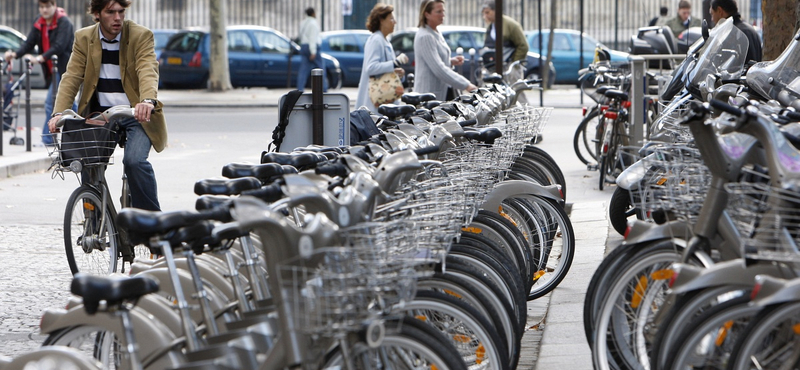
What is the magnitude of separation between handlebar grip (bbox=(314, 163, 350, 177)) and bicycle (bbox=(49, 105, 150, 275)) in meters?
2.46

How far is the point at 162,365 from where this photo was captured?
3309mm

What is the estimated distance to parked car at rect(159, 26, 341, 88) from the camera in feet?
84.2

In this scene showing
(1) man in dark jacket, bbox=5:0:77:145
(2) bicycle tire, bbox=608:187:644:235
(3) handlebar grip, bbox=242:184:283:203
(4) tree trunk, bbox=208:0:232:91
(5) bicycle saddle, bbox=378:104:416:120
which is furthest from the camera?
(4) tree trunk, bbox=208:0:232:91

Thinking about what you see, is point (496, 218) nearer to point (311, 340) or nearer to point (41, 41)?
point (311, 340)

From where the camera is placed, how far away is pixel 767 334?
328cm

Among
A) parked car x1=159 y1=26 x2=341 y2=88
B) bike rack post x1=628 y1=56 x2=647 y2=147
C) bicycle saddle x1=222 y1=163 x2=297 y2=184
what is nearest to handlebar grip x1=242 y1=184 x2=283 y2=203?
bicycle saddle x1=222 y1=163 x2=297 y2=184

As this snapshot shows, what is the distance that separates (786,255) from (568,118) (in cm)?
1594

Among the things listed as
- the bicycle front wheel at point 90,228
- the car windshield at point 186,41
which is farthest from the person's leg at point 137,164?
the car windshield at point 186,41

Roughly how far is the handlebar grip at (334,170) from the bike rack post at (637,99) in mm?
6267

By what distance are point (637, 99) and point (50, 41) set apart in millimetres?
7356

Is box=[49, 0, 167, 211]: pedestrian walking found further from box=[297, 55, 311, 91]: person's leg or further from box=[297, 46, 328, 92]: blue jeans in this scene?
box=[297, 55, 311, 91]: person's leg

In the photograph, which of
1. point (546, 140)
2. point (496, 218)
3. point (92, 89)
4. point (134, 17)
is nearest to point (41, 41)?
point (546, 140)

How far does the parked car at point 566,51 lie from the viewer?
26.1m

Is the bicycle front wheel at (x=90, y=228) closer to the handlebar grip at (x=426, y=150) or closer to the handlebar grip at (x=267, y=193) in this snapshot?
the handlebar grip at (x=426, y=150)
